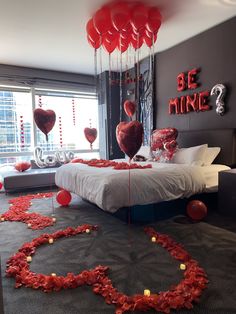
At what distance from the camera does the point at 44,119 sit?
2.85m

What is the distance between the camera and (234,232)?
241 cm

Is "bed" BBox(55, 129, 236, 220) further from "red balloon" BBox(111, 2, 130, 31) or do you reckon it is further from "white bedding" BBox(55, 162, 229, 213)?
"red balloon" BBox(111, 2, 130, 31)

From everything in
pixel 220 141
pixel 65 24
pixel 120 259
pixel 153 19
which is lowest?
pixel 120 259

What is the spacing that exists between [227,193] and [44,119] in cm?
234

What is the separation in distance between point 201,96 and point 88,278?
3.07 m

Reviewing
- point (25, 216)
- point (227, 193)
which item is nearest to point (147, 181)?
point (227, 193)

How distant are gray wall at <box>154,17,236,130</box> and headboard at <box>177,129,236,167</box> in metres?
0.13

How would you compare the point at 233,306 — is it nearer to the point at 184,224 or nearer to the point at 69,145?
the point at 184,224

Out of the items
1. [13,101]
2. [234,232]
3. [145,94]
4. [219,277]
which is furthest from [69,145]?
[219,277]

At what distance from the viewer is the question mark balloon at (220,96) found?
10.8 feet

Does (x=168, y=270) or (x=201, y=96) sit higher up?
(x=201, y=96)

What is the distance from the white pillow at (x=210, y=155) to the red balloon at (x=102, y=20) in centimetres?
207

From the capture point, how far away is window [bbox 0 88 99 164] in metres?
5.19

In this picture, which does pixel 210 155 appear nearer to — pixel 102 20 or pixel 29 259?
pixel 102 20
